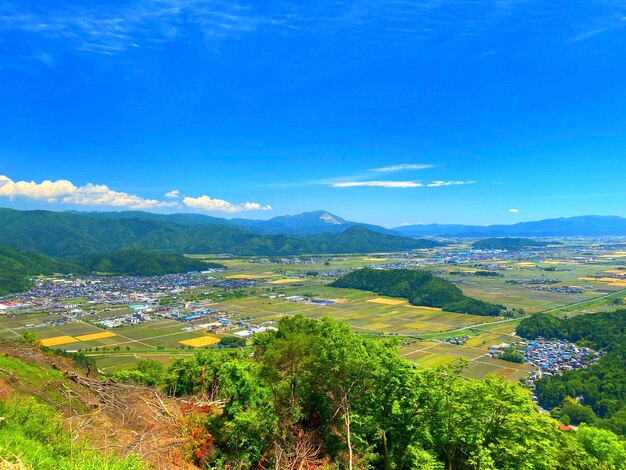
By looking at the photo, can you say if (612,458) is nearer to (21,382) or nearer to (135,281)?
(21,382)

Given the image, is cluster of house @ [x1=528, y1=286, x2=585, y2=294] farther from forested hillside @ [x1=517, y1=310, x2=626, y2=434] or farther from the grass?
the grass

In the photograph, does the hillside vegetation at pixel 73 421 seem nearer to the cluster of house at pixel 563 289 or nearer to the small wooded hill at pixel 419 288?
the small wooded hill at pixel 419 288

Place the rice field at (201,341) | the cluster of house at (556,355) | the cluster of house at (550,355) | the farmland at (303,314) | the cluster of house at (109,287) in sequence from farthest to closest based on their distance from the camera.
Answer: the cluster of house at (109,287)
the rice field at (201,341)
the farmland at (303,314)
the cluster of house at (556,355)
the cluster of house at (550,355)

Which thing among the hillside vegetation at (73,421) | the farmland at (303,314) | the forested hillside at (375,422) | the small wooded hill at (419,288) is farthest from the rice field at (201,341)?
the small wooded hill at (419,288)

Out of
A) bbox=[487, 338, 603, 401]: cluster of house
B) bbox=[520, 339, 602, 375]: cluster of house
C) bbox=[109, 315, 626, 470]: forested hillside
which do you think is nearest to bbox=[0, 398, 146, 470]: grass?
bbox=[109, 315, 626, 470]: forested hillside

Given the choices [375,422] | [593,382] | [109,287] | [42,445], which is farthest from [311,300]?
[42,445]

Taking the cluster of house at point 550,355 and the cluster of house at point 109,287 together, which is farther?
the cluster of house at point 109,287
